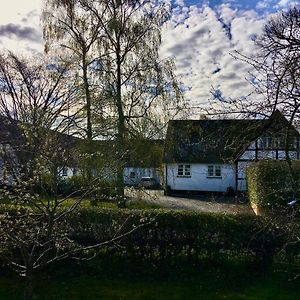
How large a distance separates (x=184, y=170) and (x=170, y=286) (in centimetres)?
2145

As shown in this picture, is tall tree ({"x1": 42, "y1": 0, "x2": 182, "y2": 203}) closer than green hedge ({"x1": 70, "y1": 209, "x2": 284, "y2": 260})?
No

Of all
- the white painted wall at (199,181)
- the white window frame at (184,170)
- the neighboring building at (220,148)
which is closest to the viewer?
the neighboring building at (220,148)

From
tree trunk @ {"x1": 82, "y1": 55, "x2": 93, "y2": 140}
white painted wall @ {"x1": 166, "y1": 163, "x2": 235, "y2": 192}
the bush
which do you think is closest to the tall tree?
tree trunk @ {"x1": 82, "y1": 55, "x2": 93, "y2": 140}

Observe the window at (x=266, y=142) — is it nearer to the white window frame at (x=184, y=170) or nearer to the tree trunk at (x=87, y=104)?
the tree trunk at (x=87, y=104)

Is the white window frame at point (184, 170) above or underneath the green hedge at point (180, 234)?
above

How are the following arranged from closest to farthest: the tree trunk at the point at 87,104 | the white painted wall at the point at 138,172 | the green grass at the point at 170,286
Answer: the green grass at the point at 170,286
the white painted wall at the point at 138,172
the tree trunk at the point at 87,104

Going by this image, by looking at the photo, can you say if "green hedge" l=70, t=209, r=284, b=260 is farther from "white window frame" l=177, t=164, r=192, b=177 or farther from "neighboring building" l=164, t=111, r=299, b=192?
"white window frame" l=177, t=164, r=192, b=177

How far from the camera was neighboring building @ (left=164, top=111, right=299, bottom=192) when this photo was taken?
477 centimetres

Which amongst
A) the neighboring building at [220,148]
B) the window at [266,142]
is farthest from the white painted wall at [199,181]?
the window at [266,142]

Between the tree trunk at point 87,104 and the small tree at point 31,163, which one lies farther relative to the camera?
the tree trunk at point 87,104

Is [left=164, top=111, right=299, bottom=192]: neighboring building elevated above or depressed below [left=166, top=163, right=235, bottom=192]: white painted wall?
above

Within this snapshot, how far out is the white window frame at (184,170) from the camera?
28.5 metres

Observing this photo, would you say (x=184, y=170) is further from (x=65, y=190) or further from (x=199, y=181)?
(x=65, y=190)

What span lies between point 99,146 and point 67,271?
8920mm
